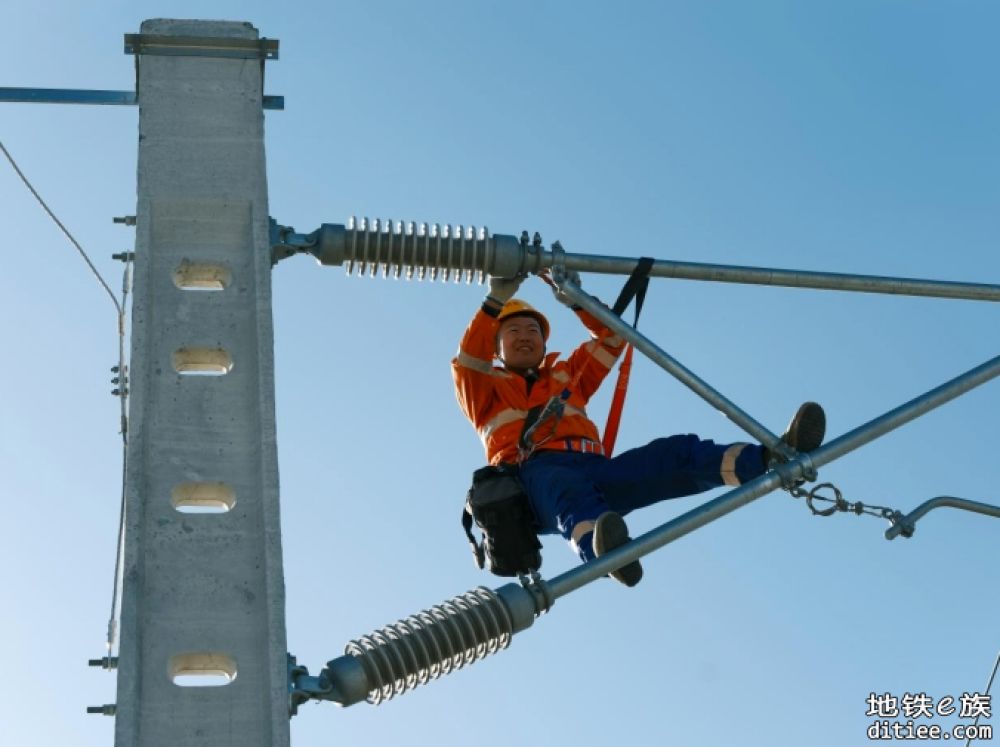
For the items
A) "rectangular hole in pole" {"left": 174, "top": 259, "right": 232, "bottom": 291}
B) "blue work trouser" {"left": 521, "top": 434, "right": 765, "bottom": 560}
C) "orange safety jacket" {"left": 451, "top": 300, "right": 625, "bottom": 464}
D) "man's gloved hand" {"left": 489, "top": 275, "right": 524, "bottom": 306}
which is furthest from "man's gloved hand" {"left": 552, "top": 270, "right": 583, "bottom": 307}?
"orange safety jacket" {"left": 451, "top": 300, "right": 625, "bottom": 464}

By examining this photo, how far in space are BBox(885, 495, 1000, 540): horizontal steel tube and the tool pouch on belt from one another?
216 centimetres

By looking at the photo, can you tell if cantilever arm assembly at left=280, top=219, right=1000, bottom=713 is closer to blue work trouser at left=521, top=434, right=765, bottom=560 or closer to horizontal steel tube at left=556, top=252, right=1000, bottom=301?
horizontal steel tube at left=556, top=252, right=1000, bottom=301

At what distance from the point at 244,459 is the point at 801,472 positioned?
7.99 ft

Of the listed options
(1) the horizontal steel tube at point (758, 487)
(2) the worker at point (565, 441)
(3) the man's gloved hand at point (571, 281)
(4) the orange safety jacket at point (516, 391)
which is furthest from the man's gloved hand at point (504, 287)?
(4) the orange safety jacket at point (516, 391)

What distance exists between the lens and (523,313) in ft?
38.0

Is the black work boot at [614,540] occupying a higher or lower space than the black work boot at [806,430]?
lower

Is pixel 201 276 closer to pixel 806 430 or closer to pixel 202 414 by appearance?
pixel 202 414

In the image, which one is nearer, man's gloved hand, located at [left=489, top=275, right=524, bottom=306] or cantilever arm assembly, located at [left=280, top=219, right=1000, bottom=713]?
cantilever arm assembly, located at [left=280, top=219, right=1000, bottom=713]

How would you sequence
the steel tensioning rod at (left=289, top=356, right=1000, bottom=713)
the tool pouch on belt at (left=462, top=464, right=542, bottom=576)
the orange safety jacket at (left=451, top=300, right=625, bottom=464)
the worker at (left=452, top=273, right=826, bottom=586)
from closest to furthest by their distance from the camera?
the steel tensioning rod at (left=289, top=356, right=1000, bottom=713) < the worker at (left=452, top=273, right=826, bottom=586) < the tool pouch on belt at (left=462, top=464, right=542, bottom=576) < the orange safety jacket at (left=451, top=300, right=625, bottom=464)

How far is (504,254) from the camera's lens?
28.3 ft

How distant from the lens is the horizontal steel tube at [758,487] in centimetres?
756

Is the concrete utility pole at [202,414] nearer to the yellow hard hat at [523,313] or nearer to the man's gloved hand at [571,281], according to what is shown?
the man's gloved hand at [571,281]

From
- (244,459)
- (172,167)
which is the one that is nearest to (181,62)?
(172,167)

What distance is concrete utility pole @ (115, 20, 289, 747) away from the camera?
6.61 m
